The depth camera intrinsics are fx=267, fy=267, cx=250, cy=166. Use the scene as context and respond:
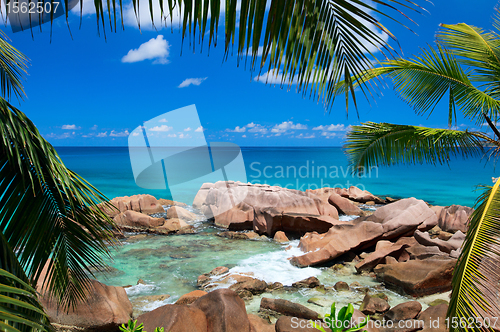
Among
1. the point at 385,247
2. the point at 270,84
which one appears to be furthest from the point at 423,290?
the point at 270,84

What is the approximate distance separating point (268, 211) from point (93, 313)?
7.39 m

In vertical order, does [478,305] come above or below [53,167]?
below

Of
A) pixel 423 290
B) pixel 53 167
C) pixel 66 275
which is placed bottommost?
pixel 423 290

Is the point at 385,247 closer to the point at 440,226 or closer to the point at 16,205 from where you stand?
the point at 440,226

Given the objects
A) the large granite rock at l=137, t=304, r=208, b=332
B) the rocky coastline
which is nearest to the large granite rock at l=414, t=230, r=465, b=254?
the rocky coastline

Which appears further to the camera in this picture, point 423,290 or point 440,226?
point 440,226

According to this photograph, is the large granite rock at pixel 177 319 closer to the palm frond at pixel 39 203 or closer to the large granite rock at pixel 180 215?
the palm frond at pixel 39 203

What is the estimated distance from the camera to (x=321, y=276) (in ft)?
22.7

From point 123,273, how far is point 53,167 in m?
6.87

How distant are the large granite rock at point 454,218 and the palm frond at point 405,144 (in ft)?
21.9

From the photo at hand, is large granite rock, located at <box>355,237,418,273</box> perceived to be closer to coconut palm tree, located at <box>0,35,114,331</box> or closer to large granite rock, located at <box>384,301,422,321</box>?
large granite rock, located at <box>384,301,422,321</box>

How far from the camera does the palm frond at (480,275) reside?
233 cm

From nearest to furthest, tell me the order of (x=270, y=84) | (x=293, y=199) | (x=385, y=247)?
(x=270, y=84), (x=385, y=247), (x=293, y=199)

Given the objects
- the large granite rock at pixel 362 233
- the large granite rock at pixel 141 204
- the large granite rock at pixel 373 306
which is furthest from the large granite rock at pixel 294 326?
the large granite rock at pixel 141 204
